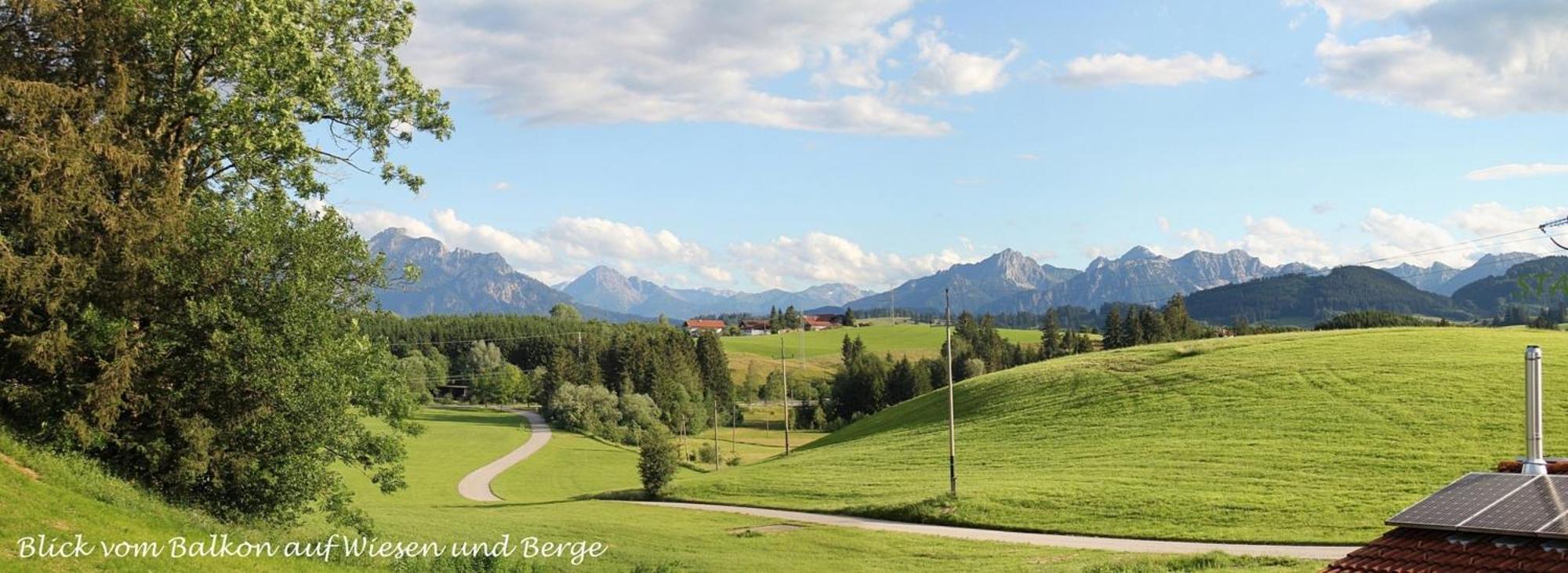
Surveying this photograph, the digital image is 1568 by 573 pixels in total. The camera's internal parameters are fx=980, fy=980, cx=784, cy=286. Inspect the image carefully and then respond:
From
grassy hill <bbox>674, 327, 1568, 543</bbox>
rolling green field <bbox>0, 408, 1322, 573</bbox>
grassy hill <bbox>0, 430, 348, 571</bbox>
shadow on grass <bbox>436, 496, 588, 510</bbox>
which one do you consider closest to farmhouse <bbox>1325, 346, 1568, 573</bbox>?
grassy hill <bbox>0, 430, 348, 571</bbox>

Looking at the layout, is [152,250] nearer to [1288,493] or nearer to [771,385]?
[1288,493]

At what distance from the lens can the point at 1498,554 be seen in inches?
310

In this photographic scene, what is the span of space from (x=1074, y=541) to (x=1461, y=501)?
30499 millimetres

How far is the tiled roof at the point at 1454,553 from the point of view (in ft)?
25.1

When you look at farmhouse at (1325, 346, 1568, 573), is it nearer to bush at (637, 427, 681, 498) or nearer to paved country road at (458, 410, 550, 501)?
bush at (637, 427, 681, 498)

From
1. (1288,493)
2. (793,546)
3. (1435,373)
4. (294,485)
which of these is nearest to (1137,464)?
(1288,493)

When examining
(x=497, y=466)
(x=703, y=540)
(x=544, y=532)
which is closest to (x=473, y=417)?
(x=497, y=466)

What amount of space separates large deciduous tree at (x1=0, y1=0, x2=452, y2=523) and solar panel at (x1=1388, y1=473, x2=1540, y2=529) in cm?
2383

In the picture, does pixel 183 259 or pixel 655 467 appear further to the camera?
pixel 655 467

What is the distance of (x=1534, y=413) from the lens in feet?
30.8

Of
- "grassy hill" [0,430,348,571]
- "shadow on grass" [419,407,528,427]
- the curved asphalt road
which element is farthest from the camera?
"shadow on grass" [419,407,528,427]

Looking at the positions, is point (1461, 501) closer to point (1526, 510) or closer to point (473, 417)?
point (1526, 510)

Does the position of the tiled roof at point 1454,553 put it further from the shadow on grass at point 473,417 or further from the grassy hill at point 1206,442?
the shadow on grass at point 473,417

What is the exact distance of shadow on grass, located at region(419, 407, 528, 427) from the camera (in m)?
144
